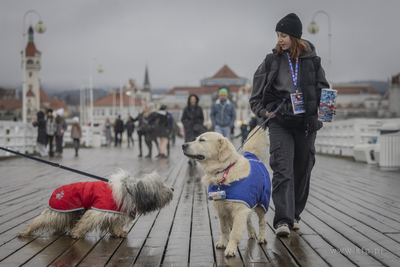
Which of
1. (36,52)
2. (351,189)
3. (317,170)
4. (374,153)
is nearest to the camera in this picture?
(351,189)

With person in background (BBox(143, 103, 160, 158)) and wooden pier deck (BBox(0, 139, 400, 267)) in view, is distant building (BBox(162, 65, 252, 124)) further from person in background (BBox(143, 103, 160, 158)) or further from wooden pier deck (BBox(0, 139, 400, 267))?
wooden pier deck (BBox(0, 139, 400, 267))

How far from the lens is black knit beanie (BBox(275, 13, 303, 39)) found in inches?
177

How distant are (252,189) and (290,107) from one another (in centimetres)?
105

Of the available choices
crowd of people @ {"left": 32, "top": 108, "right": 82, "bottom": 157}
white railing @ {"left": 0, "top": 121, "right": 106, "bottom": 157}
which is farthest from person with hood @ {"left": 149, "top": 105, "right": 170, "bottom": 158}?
white railing @ {"left": 0, "top": 121, "right": 106, "bottom": 157}

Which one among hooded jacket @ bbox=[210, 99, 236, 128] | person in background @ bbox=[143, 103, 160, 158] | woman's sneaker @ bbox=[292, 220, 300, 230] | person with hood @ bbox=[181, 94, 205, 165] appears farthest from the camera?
person in background @ bbox=[143, 103, 160, 158]

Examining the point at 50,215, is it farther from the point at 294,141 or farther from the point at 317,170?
the point at 317,170

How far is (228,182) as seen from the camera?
3943 millimetres

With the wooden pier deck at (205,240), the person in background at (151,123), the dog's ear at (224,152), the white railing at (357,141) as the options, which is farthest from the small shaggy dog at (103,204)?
the person in background at (151,123)

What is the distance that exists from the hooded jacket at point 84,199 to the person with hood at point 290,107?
164cm

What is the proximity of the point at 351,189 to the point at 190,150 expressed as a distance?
4888 millimetres

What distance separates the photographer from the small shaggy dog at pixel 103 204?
4.43 meters

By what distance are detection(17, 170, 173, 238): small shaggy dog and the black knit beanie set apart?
194cm

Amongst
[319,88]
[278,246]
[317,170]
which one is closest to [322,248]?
[278,246]

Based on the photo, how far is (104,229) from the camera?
447 cm
